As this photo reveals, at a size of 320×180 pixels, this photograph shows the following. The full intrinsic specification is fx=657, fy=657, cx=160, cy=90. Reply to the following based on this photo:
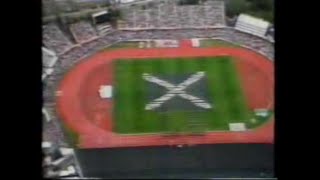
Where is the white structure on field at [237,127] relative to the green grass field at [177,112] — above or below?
below

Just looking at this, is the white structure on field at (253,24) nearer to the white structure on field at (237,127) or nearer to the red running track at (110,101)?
the red running track at (110,101)

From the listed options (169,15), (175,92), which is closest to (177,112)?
(175,92)

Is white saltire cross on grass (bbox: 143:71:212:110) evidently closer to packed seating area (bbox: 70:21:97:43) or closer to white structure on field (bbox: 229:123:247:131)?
white structure on field (bbox: 229:123:247:131)

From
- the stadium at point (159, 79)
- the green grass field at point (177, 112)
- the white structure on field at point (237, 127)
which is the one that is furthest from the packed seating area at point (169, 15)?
the white structure on field at point (237, 127)

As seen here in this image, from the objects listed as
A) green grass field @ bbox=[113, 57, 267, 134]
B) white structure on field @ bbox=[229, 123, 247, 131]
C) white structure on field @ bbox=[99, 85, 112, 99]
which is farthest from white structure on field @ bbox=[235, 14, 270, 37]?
white structure on field @ bbox=[99, 85, 112, 99]
